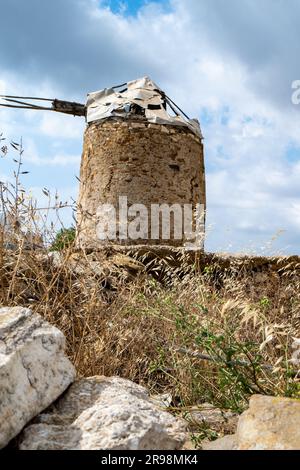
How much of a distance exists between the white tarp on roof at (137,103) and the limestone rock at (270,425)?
592 cm

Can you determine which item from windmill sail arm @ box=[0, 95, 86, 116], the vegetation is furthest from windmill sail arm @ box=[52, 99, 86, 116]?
the vegetation

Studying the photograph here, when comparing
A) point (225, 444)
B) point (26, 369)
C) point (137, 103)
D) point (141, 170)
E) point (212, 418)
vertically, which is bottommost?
point (212, 418)

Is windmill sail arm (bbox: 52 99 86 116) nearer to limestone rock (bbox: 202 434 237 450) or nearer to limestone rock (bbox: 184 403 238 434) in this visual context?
limestone rock (bbox: 184 403 238 434)

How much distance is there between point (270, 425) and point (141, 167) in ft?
18.8

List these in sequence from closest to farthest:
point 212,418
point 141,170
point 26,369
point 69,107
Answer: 1. point 26,369
2. point 212,418
3. point 141,170
4. point 69,107

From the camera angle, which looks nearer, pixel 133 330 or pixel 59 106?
pixel 133 330

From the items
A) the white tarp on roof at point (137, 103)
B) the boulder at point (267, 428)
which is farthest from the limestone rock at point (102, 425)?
the white tarp on roof at point (137, 103)

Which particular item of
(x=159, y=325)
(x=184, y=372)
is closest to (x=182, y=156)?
(x=159, y=325)

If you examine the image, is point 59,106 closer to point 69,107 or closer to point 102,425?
point 69,107

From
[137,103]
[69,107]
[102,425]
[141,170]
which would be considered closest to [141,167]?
[141,170]

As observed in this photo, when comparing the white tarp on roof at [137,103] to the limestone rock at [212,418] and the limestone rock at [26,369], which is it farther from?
the limestone rock at [26,369]

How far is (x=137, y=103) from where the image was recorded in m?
7.66

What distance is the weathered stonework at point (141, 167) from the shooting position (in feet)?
24.1

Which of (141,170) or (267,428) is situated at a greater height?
(141,170)
